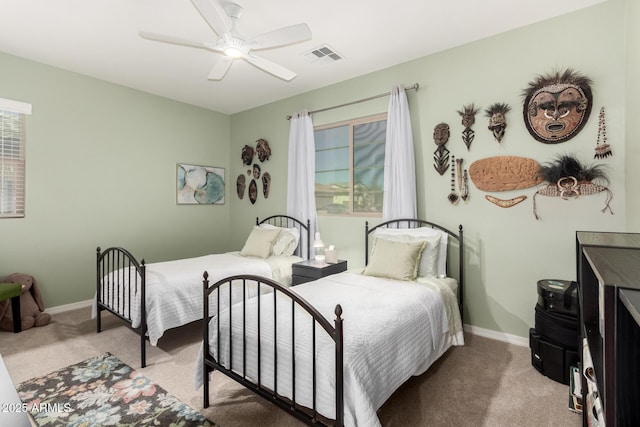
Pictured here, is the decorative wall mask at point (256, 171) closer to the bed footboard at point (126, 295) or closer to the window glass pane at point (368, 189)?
the window glass pane at point (368, 189)

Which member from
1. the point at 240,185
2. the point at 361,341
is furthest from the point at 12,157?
the point at 361,341

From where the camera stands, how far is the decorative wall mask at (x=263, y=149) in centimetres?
500

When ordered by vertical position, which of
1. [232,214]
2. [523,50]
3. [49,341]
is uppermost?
[523,50]

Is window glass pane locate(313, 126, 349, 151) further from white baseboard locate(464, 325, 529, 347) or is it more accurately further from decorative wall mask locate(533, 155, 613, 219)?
white baseboard locate(464, 325, 529, 347)

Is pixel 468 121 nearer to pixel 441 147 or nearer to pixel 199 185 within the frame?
pixel 441 147

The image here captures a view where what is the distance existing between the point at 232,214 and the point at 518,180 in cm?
430

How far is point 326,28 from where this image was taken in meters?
2.94

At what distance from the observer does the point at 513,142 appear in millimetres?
2967

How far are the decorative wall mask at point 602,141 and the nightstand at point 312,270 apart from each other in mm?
2587

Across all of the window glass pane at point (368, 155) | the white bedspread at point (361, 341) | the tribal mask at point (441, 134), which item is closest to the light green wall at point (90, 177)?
the window glass pane at point (368, 155)

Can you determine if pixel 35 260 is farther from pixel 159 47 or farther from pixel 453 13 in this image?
pixel 453 13

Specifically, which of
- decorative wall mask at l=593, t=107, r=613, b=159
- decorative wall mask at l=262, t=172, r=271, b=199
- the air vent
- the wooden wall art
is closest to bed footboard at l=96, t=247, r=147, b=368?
decorative wall mask at l=262, t=172, r=271, b=199

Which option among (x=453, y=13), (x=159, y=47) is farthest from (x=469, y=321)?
(x=159, y=47)

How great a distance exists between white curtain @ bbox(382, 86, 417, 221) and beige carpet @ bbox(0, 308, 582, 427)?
148cm
